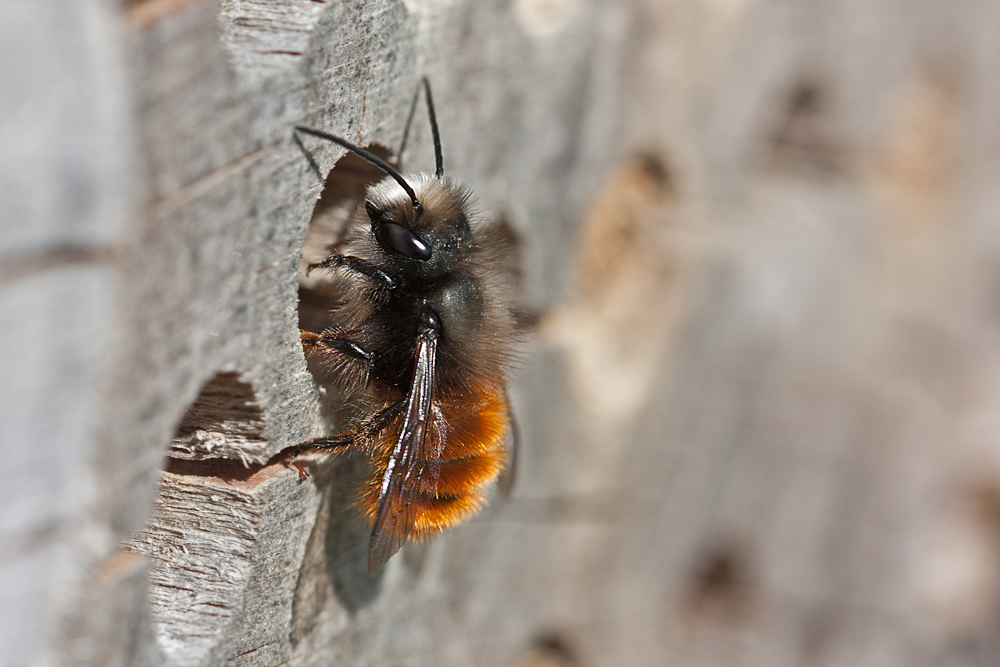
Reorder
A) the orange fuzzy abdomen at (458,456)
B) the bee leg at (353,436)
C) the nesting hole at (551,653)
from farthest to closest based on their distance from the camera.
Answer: the nesting hole at (551,653) → the orange fuzzy abdomen at (458,456) → the bee leg at (353,436)

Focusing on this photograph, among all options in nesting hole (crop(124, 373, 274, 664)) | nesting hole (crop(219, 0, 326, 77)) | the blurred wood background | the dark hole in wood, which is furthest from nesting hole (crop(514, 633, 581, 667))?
nesting hole (crop(219, 0, 326, 77))

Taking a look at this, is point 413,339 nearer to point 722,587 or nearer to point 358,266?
point 358,266

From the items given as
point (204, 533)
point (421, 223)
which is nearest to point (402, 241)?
point (421, 223)

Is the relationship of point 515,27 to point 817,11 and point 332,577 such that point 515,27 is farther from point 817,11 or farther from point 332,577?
point 817,11

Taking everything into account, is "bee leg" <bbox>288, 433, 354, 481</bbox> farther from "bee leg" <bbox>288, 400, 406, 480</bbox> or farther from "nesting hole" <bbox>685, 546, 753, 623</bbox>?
"nesting hole" <bbox>685, 546, 753, 623</bbox>

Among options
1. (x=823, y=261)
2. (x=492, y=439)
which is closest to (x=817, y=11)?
(x=823, y=261)

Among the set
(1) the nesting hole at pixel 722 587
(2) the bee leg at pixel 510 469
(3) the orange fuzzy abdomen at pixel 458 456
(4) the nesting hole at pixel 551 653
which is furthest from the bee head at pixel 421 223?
(1) the nesting hole at pixel 722 587

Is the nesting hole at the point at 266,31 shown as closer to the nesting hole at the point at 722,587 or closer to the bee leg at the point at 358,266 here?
the bee leg at the point at 358,266
